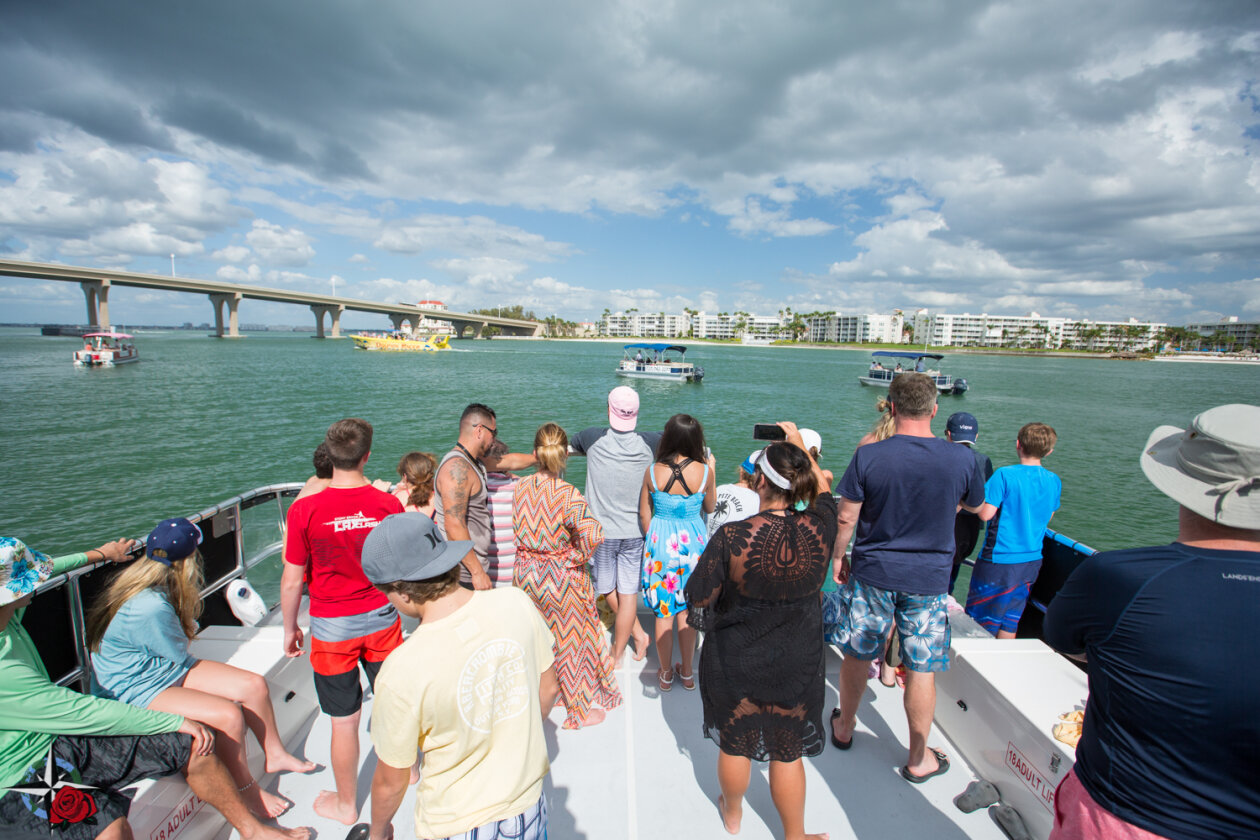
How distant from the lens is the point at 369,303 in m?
89.7

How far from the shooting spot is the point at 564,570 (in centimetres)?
275

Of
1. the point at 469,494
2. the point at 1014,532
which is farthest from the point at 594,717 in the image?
the point at 1014,532

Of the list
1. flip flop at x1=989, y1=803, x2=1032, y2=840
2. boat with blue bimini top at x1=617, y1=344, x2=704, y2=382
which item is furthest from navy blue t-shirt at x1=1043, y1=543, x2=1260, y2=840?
boat with blue bimini top at x1=617, y1=344, x2=704, y2=382

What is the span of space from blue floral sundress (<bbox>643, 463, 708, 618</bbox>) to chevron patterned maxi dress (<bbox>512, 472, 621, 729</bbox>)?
31cm

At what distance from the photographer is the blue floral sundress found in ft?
9.32

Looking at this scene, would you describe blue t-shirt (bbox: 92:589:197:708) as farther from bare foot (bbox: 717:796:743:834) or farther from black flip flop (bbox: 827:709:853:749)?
black flip flop (bbox: 827:709:853:749)

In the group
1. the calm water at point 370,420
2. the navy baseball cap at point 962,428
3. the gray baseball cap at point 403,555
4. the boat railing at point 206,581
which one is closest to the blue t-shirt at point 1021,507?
the navy baseball cap at point 962,428

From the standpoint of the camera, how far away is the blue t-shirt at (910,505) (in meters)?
2.32

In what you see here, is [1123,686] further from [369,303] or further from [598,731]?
[369,303]

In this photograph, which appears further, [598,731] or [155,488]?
[155,488]

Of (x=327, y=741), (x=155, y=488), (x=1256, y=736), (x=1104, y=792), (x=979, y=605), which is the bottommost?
(x=155, y=488)

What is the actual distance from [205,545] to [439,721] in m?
2.98

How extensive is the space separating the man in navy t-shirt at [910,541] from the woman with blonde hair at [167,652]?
2.74 m

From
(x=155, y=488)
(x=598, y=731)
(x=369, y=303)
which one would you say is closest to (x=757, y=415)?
(x=155, y=488)
